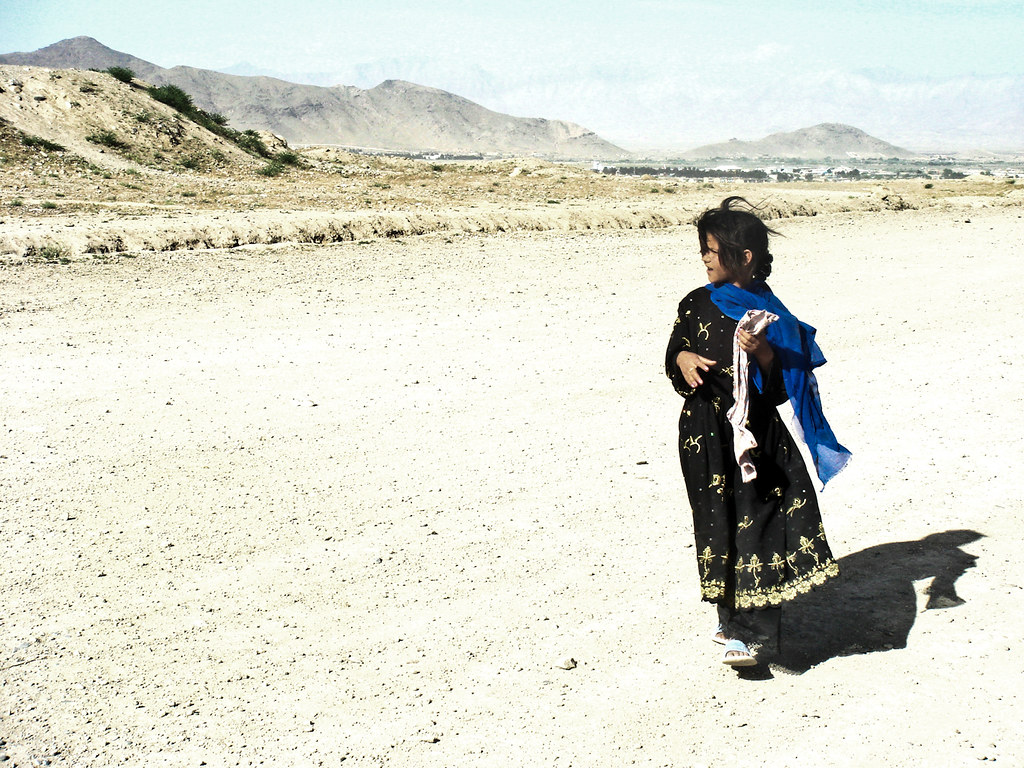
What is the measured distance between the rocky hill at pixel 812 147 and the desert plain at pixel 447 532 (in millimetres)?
159768

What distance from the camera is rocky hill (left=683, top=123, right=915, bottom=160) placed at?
552ft

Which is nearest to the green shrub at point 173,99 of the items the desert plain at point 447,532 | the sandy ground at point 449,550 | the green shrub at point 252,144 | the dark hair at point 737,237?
the green shrub at point 252,144

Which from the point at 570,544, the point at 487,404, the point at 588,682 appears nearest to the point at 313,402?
the point at 487,404

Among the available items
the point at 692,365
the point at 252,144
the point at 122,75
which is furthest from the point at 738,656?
the point at 122,75

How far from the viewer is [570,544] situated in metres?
5.23

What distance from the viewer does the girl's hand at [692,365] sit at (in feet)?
12.1

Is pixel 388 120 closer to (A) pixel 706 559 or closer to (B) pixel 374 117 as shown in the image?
(B) pixel 374 117

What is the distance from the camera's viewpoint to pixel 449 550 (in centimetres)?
517

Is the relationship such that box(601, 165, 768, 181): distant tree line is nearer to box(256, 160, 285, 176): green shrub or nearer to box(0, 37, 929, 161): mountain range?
box(256, 160, 285, 176): green shrub

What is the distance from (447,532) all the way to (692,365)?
2.17m

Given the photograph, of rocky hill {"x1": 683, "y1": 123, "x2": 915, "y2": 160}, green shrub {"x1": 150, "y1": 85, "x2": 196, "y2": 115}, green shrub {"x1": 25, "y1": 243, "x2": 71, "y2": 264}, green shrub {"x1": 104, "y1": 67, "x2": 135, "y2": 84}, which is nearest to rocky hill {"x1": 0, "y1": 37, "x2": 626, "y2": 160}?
rocky hill {"x1": 683, "y1": 123, "x2": 915, "y2": 160}

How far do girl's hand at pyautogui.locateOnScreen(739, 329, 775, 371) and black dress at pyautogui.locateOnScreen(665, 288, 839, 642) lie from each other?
0.09 meters

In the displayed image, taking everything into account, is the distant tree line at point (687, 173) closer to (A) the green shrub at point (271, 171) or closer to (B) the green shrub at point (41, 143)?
(A) the green shrub at point (271, 171)

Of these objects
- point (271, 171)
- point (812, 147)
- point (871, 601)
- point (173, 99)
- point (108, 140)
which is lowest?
point (871, 601)
